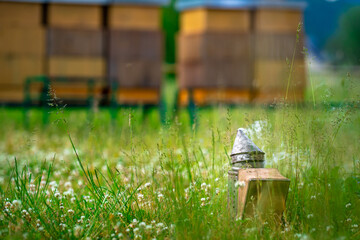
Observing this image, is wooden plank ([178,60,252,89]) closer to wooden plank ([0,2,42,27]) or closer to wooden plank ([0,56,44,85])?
wooden plank ([0,56,44,85])

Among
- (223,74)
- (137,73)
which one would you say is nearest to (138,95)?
(137,73)

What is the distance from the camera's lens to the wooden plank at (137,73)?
7.18 m

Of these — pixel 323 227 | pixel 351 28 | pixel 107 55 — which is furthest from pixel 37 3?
pixel 351 28

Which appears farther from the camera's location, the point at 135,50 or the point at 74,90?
the point at 135,50

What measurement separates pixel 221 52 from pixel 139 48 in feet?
3.88

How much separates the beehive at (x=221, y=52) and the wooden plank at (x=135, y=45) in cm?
56

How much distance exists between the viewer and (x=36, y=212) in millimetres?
2303

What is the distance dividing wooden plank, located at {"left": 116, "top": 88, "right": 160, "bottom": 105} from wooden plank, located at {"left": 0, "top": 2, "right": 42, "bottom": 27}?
1.55 meters

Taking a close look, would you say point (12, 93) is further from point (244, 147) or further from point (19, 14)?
point (244, 147)

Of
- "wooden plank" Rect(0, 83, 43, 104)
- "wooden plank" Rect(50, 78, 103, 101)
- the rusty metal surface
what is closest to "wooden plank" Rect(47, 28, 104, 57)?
"wooden plank" Rect(50, 78, 103, 101)

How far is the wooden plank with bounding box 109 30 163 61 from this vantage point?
23.5 ft

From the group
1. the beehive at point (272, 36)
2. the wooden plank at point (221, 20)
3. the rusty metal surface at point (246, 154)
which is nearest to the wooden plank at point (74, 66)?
the wooden plank at point (221, 20)

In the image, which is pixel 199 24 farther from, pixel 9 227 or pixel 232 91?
pixel 9 227

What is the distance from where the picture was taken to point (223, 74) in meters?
7.23
